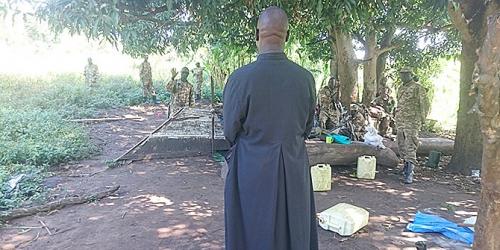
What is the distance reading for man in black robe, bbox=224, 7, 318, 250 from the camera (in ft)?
7.57

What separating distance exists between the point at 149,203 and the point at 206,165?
210cm

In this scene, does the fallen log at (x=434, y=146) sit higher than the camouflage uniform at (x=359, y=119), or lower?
lower

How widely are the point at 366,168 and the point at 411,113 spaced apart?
1.16 m

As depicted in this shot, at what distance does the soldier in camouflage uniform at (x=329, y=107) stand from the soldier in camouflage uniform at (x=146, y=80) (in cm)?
955

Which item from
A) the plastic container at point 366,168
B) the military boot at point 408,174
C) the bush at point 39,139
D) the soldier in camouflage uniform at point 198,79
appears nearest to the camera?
the military boot at point 408,174

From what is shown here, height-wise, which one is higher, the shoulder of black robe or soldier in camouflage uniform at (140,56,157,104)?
soldier in camouflage uniform at (140,56,157,104)

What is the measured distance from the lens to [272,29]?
2.35 metres

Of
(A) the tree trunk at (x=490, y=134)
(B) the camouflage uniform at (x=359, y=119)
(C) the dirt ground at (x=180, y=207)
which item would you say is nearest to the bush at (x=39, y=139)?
(C) the dirt ground at (x=180, y=207)

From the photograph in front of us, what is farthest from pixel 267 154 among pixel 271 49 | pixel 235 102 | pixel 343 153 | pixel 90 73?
pixel 90 73

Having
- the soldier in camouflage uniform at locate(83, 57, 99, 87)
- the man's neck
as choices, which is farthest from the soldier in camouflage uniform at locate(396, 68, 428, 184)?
the soldier in camouflage uniform at locate(83, 57, 99, 87)

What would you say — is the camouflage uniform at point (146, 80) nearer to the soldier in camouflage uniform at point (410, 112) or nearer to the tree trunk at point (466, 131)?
the soldier in camouflage uniform at point (410, 112)

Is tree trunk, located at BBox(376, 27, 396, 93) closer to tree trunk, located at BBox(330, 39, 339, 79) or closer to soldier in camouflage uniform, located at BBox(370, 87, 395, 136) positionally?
soldier in camouflage uniform, located at BBox(370, 87, 395, 136)

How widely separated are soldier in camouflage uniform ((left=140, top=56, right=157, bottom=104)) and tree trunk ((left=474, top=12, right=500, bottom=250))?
1535 centimetres

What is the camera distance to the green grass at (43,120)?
20.4 ft
